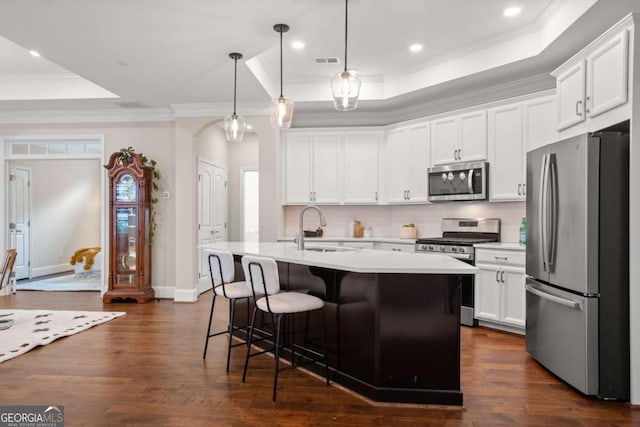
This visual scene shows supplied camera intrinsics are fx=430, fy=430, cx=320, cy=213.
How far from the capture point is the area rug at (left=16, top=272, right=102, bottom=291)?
7.09 m

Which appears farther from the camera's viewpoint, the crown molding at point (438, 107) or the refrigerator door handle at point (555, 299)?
the crown molding at point (438, 107)

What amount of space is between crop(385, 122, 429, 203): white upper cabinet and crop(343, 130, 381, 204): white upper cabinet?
0.60ft

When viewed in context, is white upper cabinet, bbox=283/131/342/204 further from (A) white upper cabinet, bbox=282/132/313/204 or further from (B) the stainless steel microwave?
(B) the stainless steel microwave

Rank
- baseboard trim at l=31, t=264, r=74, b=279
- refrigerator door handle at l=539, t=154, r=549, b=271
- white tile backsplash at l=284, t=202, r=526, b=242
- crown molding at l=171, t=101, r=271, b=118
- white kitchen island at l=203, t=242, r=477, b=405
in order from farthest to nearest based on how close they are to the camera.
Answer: baseboard trim at l=31, t=264, r=74, b=279
crown molding at l=171, t=101, r=271, b=118
white tile backsplash at l=284, t=202, r=526, b=242
refrigerator door handle at l=539, t=154, r=549, b=271
white kitchen island at l=203, t=242, r=477, b=405

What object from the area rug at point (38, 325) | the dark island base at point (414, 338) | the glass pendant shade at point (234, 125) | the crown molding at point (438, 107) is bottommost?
the area rug at point (38, 325)

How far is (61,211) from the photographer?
9.01m

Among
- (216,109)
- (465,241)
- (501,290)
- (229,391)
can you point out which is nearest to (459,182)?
(465,241)

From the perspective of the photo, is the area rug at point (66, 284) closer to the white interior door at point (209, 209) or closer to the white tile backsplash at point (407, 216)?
the white interior door at point (209, 209)

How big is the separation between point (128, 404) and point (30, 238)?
22.4ft

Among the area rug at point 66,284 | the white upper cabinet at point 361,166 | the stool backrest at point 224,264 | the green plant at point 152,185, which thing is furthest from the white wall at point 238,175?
the stool backrest at point 224,264

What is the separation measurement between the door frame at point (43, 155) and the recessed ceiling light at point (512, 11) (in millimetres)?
5618

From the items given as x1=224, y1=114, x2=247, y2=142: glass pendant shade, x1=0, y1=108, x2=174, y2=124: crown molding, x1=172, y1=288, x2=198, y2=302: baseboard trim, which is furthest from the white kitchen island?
x1=0, y1=108, x2=174, y2=124: crown molding

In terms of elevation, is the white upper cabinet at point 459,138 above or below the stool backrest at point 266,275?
above

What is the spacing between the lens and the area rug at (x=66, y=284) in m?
7.09
